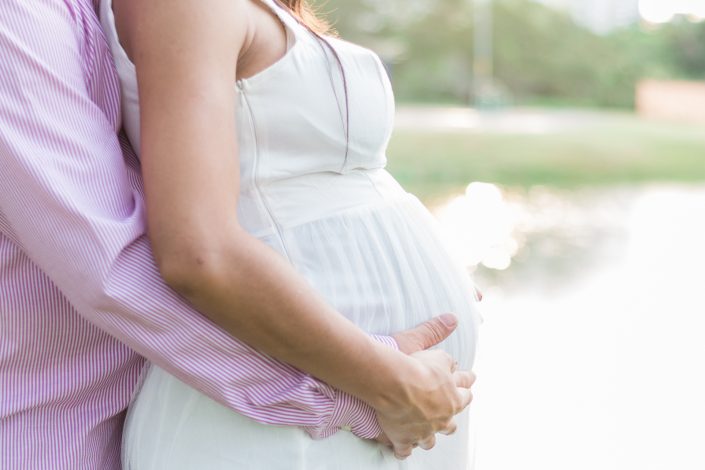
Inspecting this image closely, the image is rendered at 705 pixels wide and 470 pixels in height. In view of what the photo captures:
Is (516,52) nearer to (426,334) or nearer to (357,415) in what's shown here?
(426,334)

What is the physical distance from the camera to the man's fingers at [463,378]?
45.5 inches

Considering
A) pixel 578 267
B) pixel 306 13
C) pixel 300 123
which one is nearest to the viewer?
pixel 300 123

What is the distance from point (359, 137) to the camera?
3.61 feet

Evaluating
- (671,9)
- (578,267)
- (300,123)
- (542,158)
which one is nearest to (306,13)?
(300,123)

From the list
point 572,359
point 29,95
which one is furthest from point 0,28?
point 572,359

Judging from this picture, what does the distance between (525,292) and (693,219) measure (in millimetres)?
3539

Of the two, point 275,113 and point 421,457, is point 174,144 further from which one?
point 421,457

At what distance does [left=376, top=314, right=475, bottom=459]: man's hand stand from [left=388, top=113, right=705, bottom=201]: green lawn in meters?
9.09

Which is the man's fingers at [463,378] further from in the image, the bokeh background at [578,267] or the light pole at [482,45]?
the light pole at [482,45]

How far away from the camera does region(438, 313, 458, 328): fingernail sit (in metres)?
1.20

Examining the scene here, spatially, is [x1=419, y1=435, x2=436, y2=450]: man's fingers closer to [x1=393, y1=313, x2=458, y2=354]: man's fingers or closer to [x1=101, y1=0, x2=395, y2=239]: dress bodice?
[x1=393, y1=313, x2=458, y2=354]: man's fingers

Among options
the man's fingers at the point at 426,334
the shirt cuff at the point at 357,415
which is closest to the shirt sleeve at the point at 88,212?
the shirt cuff at the point at 357,415

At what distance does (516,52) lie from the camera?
32.2m

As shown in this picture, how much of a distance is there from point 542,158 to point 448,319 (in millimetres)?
13105
